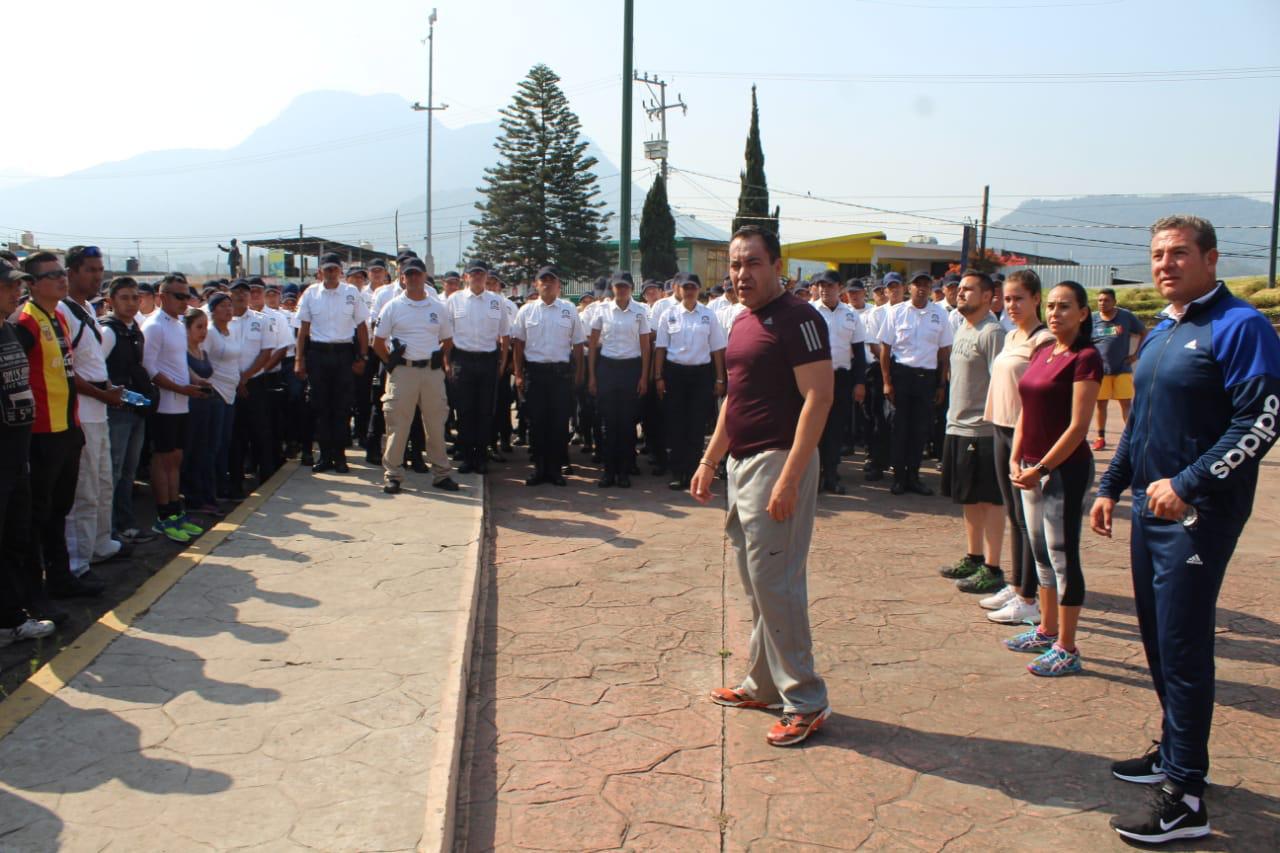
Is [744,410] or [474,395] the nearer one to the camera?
[744,410]

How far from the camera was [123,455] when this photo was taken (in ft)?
20.6

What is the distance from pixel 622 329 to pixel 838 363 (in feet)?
7.29

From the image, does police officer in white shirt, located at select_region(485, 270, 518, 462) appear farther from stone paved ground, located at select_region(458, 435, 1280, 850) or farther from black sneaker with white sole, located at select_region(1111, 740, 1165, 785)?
black sneaker with white sole, located at select_region(1111, 740, 1165, 785)

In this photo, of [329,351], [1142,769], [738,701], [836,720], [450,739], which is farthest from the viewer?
[329,351]

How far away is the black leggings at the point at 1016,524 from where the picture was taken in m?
5.00

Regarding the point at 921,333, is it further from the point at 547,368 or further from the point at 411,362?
the point at 411,362

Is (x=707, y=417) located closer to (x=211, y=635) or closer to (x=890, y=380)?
(x=890, y=380)

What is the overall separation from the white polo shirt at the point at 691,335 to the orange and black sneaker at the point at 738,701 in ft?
17.1

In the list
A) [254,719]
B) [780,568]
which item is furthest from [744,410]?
[254,719]

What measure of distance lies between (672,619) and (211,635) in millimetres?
2443

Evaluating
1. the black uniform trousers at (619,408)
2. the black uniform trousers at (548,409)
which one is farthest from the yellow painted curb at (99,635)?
the black uniform trousers at (619,408)

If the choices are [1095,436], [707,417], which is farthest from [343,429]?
[1095,436]

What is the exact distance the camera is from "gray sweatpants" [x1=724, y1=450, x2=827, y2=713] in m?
3.68

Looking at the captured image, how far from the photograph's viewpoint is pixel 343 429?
8.82m
